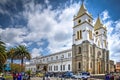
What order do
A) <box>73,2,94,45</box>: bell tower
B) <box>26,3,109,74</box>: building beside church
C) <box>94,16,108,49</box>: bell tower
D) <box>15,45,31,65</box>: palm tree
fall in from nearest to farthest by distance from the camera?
<box>26,3,109,74</box>: building beside church → <box>73,2,94,45</box>: bell tower → <box>15,45,31,65</box>: palm tree → <box>94,16,108,49</box>: bell tower

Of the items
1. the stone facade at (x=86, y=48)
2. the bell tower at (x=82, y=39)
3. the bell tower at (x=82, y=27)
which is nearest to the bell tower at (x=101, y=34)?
the stone facade at (x=86, y=48)

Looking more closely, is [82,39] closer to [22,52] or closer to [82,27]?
[82,27]

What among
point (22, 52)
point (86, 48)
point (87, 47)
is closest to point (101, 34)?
point (87, 47)

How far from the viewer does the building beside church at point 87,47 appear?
55.1 m

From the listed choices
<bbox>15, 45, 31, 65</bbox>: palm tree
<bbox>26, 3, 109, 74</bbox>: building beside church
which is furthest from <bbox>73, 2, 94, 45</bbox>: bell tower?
<bbox>15, 45, 31, 65</bbox>: palm tree

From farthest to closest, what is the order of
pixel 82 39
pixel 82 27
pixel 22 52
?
pixel 22 52 → pixel 82 27 → pixel 82 39

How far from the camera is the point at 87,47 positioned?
55000mm

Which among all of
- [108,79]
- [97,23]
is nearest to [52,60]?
[97,23]

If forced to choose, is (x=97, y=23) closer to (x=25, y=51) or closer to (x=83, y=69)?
(x=83, y=69)

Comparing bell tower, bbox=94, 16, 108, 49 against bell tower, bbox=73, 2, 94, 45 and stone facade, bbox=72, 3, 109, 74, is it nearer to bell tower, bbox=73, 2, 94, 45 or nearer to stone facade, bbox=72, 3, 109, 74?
stone facade, bbox=72, 3, 109, 74

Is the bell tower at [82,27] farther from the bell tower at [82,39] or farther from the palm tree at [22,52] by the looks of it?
the palm tree at [22,52]

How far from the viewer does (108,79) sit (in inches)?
1231

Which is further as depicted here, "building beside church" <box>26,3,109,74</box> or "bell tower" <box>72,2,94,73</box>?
"building beside church" <box>26,3,109,74</box>

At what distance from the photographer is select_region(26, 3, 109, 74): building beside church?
55.1m
